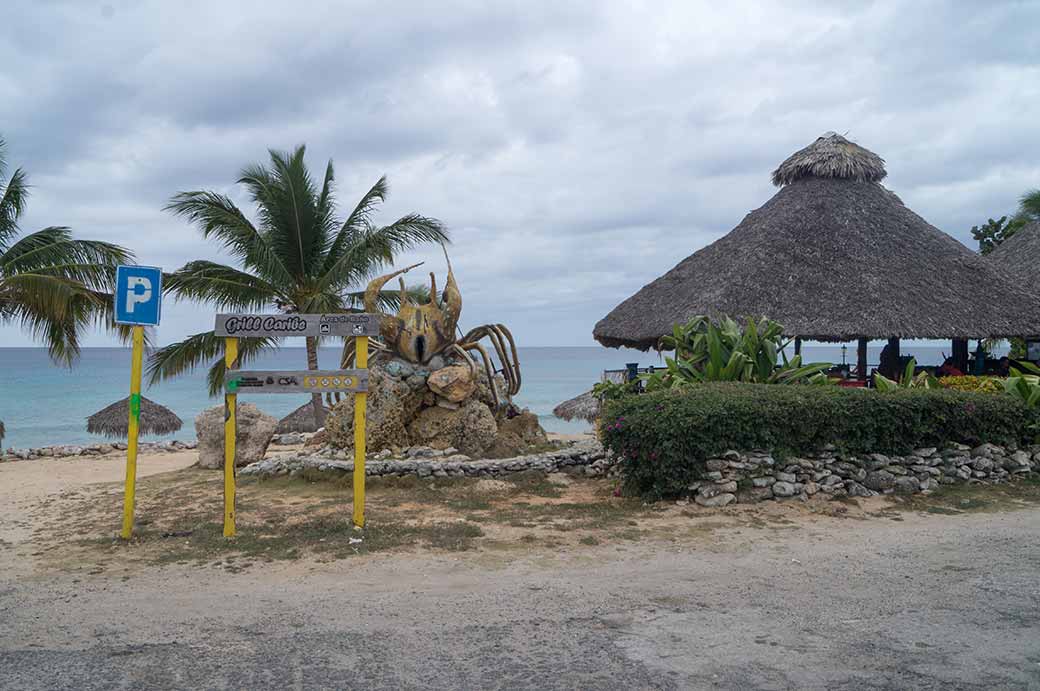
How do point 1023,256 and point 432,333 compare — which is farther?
point 1023,256

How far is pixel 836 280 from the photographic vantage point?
52.2 ft

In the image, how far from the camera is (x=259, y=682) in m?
3.87

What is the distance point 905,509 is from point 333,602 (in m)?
5.84

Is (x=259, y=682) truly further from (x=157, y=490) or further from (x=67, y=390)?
(x=67, y=390)

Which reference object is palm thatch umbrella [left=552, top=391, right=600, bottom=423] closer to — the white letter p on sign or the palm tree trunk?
the palm tree trunk

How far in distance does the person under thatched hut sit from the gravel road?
9.09 meters

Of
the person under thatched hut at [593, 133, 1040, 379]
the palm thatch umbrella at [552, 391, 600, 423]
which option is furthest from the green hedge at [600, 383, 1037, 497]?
the palm thatch umbrella at [552, 391, 600, 423]

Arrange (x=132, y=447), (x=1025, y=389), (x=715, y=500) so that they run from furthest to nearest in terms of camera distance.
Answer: (x=1025, y=389)
(x=715, y=500)
(x=132, y=447)

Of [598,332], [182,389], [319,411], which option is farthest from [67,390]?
[598,332]

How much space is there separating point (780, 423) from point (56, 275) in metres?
12.9

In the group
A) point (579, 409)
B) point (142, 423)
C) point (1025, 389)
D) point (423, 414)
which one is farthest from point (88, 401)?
point (1025, 389)

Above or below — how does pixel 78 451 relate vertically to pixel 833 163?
below

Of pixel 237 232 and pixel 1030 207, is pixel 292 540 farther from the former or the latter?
pixel 1030 207

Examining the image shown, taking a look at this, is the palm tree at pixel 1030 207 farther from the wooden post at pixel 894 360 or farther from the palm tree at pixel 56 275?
the palm tree at pixel 56 275
